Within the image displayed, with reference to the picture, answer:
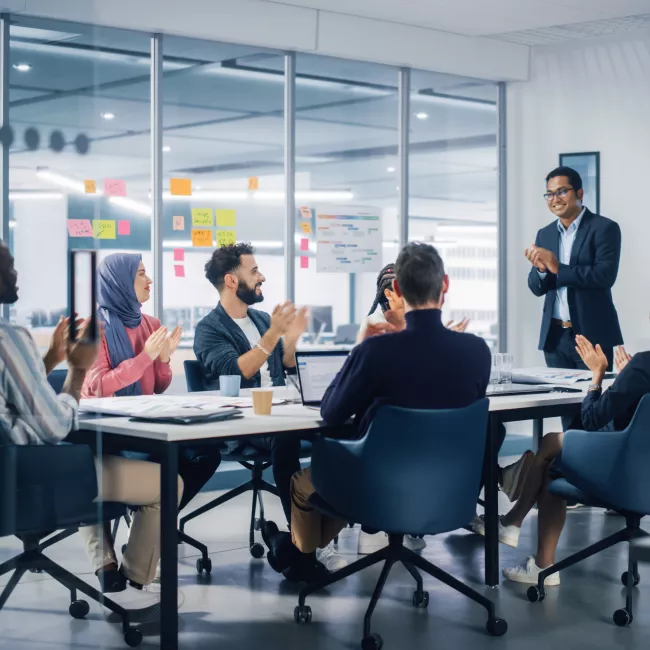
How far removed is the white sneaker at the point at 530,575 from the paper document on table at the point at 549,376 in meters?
0.80

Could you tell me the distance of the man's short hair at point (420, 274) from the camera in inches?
126

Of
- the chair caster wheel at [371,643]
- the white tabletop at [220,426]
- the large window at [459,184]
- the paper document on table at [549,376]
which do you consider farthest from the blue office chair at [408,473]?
the large window at [459,184]

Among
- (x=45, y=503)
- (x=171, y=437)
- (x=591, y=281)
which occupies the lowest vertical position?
(x=45, y=503)

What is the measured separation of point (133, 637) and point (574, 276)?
3297 mm

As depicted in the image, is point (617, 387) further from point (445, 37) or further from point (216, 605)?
point (445, 37)

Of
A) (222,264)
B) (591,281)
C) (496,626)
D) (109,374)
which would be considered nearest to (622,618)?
(496,626)

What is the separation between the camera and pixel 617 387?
3.34 metres

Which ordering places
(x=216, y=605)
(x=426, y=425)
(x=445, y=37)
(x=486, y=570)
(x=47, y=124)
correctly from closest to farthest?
(x=47, y=124), (x=426, y=425), (x=216, y=605), (x=486, y=570), (x=445, y=37)

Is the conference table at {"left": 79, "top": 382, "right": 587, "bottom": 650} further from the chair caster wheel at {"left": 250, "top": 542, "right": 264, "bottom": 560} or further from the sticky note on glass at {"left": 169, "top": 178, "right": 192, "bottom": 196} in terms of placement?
the sticky note on glass at {"left": 169, "top": 178, "right": 192, "bottom": 196}

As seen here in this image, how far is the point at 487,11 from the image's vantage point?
622cm

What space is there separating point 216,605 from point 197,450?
0.79m

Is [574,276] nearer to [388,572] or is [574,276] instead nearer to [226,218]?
[226,218]

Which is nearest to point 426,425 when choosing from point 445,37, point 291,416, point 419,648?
point 291,416

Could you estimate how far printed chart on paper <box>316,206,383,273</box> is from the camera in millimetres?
6586
